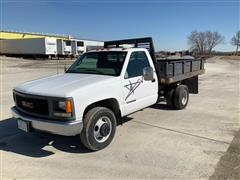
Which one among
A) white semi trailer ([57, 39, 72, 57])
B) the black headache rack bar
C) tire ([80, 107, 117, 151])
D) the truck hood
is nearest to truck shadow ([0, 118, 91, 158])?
tire ([80, 107, 117, 151])

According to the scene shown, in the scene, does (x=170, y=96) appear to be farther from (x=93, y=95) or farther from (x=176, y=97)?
(x=93, y=95)

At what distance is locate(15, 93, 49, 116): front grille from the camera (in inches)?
162

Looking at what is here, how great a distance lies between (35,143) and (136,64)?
2.69m

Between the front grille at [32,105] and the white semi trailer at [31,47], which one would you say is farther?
the white semi trailer at [31,47]

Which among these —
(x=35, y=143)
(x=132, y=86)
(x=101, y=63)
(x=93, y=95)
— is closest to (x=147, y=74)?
(x=132, y=86)

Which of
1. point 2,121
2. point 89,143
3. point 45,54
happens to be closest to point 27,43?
point 45,54

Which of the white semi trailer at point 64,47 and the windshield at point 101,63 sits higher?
the white semi trailer at point 64,47

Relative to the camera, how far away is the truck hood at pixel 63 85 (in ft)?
13.3

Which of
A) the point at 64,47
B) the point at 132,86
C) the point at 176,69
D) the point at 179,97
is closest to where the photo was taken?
the point at 132,86

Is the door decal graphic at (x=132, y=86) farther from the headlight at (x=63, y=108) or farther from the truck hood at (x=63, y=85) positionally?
the headlight at (x=63, y=108)

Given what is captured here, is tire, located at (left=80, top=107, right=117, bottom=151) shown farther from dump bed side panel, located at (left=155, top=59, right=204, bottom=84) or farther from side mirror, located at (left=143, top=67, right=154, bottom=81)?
dump bed side panel, located at (left=155, top=59, right=204, bottom=84)

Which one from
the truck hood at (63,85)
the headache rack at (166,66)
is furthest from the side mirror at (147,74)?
the headache rack at (166,66)

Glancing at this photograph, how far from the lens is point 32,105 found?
4.28 metres

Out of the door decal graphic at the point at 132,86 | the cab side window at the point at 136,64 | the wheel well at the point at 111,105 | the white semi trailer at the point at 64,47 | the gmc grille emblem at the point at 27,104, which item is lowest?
the wheel well at the point at 111,105
